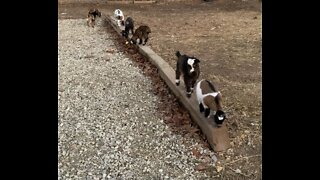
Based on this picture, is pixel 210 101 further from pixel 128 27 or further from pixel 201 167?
pixel 128 27

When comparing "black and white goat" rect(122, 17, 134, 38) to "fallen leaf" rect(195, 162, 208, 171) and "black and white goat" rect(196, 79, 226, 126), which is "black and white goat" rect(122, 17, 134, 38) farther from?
"fallen leaf" rect(195, 162, 208, 171)

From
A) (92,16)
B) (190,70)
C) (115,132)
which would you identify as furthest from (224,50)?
(92,16)

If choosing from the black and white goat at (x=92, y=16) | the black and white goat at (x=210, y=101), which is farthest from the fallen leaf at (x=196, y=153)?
the black and white goat at (x=92, y=16)

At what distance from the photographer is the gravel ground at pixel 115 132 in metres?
3.43

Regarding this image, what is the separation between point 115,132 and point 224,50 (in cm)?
398

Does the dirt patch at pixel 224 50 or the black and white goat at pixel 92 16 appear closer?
the dirt patch at pixel 224 50

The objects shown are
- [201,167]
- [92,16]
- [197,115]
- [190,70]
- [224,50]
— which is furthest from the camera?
[92,16]

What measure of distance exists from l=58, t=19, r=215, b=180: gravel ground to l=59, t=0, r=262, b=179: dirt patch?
222 millimetres

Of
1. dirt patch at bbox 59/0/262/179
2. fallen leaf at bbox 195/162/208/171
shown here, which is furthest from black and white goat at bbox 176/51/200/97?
fallen leaf at bbox 195/162/208/171

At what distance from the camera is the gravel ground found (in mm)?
3426

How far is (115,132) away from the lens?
4137mm

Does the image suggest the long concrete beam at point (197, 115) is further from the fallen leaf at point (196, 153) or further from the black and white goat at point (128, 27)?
the black and white goat at point (128, 27)

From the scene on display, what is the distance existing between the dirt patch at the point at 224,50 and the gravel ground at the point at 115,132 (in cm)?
22

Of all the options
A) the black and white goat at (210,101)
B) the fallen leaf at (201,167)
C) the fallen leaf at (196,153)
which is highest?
the black and white goat at (210,101)
